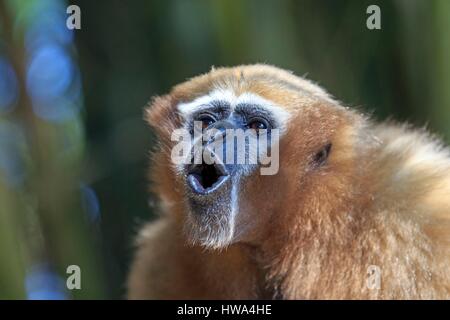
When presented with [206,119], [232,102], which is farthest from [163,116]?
[232,102]

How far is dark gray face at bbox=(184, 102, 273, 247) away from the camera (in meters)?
3.11

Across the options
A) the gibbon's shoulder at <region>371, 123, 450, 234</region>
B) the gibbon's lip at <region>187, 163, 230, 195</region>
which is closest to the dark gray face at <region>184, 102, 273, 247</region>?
the gibbon's lip at <region>187, 163, 230, 195</region>

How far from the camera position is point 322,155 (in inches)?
131

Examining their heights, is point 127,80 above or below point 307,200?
above

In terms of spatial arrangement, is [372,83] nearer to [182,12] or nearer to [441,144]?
[441,144]

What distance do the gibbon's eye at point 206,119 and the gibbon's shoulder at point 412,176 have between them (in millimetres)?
724

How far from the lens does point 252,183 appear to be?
3166 mm

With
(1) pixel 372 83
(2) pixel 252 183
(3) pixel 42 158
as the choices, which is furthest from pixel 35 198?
(1) pixel 372 83

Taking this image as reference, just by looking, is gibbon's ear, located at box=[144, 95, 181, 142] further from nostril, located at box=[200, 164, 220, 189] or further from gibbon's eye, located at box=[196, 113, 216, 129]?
nostril, located at box=[200, 164, 220, 189]

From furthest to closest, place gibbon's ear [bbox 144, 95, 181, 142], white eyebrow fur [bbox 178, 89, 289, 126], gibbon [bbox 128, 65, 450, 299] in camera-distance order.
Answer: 1. gibbon's ear [bbox 144, 95, 181, 142]
2. white eyebrow fur [bbox 178, 89, 289, 126]
3. gibbon [bbox 128, 65, 450, 299]

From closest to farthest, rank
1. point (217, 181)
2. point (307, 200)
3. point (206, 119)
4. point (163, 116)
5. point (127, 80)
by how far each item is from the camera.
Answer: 1. point (217, 181)
2. point (307, 200)
3. point (206, 119)
4. point (163, 116)
5. point (127, 80)

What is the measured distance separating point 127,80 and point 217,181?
2160mm

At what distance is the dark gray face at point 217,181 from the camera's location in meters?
3.11

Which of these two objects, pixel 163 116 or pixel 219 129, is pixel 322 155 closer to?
pixel 219 129
